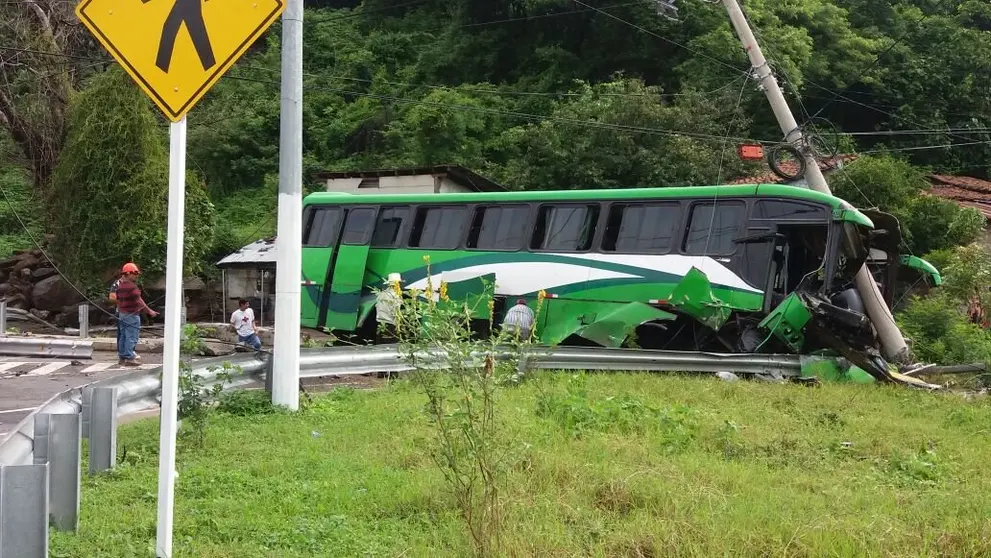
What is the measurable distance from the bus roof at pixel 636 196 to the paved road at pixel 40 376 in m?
5.10

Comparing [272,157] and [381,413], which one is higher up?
[272,157]

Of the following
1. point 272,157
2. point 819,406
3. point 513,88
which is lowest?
point 819,406

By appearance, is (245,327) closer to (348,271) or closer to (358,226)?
(348,271)

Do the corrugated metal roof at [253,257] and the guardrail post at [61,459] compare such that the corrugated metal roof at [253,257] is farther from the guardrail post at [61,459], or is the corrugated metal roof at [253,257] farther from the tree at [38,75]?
the guardrail post at [61,459]

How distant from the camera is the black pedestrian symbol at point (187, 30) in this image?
4.19 metres

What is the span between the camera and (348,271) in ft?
60.8

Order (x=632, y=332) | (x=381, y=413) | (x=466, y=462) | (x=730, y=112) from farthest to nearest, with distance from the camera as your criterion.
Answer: (x=730, y=112) < (x=632, y=332) < (x=381, y=413) < (x=466, y=462)

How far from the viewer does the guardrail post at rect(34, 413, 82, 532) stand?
471 cm

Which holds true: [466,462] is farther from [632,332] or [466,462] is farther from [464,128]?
[464,128]

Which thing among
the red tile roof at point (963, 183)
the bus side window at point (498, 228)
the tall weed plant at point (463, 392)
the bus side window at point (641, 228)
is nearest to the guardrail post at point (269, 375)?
the tall weed plant at point (463, 392)

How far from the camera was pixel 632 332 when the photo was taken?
14531mm

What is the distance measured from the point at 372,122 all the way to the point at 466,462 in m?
34.6

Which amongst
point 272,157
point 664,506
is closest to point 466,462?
point 664,506

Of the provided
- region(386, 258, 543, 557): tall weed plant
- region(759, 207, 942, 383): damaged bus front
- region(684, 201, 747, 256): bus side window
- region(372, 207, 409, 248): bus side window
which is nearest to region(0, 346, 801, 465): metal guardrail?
region(386, 258, 543, 557): tall weed plant
